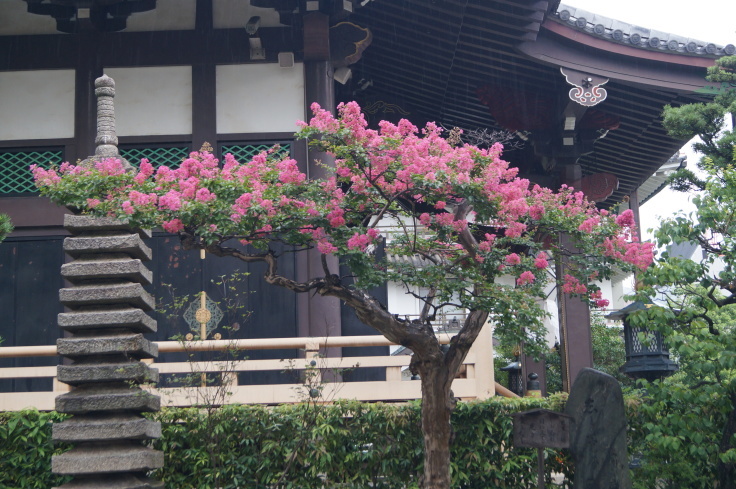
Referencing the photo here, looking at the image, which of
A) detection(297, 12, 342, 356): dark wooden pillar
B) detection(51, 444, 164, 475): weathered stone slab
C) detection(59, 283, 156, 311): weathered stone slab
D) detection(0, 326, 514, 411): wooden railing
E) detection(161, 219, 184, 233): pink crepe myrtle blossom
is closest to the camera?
detection(161, 219, 184, 233): pink crepe myrtle blossom

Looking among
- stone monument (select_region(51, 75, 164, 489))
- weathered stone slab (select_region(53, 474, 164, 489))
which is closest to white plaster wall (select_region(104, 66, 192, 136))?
stone monument (select_region(51, 75, 164, 489))

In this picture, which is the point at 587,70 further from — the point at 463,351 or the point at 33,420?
the point at 33,420

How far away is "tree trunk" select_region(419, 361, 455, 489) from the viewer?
805 centimetres

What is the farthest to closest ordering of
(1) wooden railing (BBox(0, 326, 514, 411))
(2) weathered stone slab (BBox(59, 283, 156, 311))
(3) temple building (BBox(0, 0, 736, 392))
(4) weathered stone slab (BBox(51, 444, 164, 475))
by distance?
(3) temple building (BBox(0, 0, 736, 392)) < (1) wooden railing (BBox(0, 326, 514, 411)) < (2) weathered stone slab (BBox(59, 283, 156, 311)) < (4) weathered stone slab (BBox(51, 444, 164, 475))

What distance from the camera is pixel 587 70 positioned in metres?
11.6

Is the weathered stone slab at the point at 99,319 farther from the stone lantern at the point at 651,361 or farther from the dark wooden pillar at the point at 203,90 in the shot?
the stone lantern at the point at 651,361

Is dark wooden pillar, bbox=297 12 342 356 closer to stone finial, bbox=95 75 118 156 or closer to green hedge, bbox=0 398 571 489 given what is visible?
green hedge, bbox=0 398 571 489

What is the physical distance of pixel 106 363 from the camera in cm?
790

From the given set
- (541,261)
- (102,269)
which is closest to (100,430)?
(102,269)

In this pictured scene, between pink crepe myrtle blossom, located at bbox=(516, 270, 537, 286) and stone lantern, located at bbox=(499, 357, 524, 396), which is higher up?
pink crepe myrtle blossom, located at bbox=(516, 270, 537, 286)

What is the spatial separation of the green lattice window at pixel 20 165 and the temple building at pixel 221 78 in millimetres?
18

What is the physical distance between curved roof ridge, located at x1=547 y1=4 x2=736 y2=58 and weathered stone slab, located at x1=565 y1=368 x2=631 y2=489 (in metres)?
5.03

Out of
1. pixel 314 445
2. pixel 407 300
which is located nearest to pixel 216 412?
pixel 314 445

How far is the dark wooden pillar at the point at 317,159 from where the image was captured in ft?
36.2
